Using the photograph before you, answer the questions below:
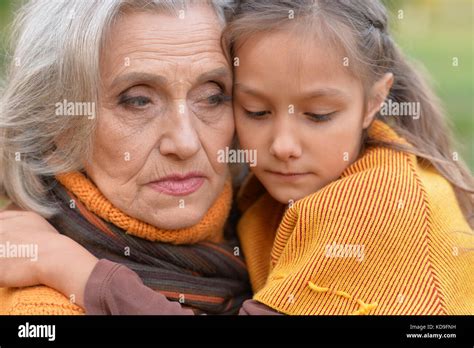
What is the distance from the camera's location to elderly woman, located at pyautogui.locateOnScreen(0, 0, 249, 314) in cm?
322

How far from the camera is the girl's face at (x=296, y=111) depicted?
128 inches

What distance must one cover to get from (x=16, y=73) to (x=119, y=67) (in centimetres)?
49

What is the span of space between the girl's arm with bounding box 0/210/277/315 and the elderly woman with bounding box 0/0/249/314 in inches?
0.8

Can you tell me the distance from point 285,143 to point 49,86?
3.11ft

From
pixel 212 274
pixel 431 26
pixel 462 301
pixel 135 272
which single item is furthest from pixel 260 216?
pixel 431 26

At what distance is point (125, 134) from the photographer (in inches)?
129

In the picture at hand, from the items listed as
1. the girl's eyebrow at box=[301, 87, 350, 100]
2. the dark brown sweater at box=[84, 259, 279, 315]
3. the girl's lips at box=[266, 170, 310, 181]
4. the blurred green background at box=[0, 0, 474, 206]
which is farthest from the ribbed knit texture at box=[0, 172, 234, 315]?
the blurred green background at box=[0, 0, 474, 206]

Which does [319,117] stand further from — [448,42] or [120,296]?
[448,42]

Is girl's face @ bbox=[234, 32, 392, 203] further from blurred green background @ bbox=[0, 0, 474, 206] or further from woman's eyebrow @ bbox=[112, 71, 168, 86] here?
blurred green background @ bbox=[0, 0, 474, 206]

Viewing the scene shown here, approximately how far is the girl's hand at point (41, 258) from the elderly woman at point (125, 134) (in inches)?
0.5

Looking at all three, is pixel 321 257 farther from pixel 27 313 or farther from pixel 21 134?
pixel 21 134

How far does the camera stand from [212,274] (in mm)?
3521

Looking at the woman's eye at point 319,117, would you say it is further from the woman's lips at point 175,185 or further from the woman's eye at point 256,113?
the woman's lips at point 175,185

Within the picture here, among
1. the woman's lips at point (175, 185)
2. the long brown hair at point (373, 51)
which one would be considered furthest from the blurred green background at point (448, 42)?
the woman's lips at point (175, 185)
